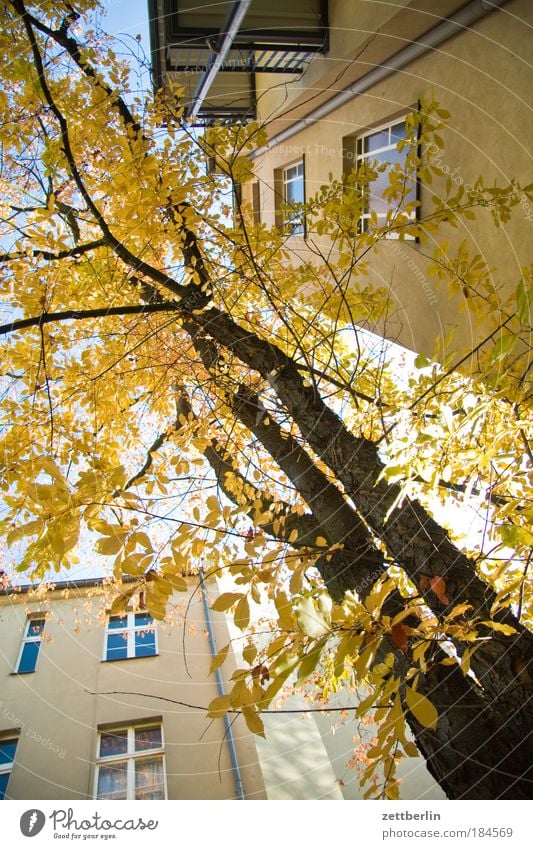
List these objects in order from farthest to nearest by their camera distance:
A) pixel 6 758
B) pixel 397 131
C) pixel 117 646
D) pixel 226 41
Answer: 1. pixel 117 646
2. pixel 6 758
3. pixel 397 131
4. pixel 226 41

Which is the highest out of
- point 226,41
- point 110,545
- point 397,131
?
point 397,131

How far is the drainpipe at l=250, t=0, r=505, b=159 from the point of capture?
13.1ft

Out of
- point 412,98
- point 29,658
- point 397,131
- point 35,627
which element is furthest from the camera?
point 35,627

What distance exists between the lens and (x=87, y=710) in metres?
7.25

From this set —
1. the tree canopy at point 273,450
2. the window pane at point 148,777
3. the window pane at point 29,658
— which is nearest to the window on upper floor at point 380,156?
the tree canopy at point 273,450

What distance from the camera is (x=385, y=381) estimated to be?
4.74 m

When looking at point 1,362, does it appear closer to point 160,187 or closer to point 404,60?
point 160,187

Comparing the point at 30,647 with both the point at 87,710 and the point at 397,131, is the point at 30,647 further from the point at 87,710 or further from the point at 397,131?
the point at 397,131

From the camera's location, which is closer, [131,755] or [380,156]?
[380,156]

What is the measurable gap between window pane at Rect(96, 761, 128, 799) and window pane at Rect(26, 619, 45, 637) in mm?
2470

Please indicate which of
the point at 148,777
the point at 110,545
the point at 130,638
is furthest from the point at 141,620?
the point at 110,545

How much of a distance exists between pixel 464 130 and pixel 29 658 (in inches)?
323

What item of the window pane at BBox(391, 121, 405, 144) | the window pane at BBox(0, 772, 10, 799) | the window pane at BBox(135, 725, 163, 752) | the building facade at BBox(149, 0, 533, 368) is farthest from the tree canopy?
the window pane at BBox(0, 772, 10, 799)
